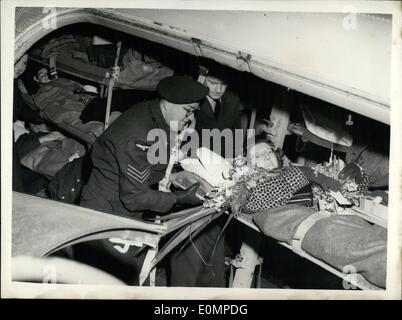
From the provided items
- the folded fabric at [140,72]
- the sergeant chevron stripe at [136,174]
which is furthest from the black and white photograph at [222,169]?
the folded fabric at [140,72]

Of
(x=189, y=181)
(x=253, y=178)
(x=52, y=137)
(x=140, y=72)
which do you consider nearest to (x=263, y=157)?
(x=253, y=178)

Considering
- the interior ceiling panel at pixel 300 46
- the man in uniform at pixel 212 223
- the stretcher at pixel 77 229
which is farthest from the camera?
the man in uniform at pixel 212 223

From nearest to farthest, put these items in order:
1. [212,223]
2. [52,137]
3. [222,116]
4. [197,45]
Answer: [197,45], [212,223], [222,116], [52,137]

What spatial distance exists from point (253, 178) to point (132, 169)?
536 mm

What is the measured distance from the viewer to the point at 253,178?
1.75m

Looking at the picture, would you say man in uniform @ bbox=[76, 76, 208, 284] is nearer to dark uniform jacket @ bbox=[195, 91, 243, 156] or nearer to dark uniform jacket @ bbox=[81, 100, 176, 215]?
dark uniform jacket @ bbox=[81, 100, 176, 215]

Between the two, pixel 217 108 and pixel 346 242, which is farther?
pixel 217 108

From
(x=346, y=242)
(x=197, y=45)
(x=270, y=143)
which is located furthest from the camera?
(x=270, y=143)

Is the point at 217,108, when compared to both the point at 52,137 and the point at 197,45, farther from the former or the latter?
the point at 52,137

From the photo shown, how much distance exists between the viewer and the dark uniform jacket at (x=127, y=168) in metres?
1.74

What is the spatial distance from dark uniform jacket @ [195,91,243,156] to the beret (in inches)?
14.4

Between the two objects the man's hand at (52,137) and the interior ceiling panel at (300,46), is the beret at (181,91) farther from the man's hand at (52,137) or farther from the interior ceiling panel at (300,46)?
the man's hand at (52,137)
